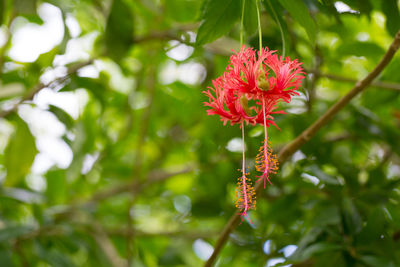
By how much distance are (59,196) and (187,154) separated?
33.4 inches

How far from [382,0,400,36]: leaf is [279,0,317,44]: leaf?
17.3 inches

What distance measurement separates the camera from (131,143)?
278 centimetres

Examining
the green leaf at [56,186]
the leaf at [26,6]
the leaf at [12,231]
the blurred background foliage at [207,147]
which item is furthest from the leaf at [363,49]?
the green leaf at [56,186]

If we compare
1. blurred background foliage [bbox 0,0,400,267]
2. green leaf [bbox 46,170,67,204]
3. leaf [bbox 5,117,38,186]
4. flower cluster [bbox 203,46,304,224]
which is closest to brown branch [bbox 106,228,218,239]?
blurred background foliage [bbox 0,0,400,267]

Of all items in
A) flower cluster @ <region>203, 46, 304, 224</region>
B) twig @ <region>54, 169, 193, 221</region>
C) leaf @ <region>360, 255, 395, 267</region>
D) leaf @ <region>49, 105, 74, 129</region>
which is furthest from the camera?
twig @ <region>54, 169, 193, 221</region>

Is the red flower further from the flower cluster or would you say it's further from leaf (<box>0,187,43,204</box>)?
leaf (<box>0,187,43,204</box>)

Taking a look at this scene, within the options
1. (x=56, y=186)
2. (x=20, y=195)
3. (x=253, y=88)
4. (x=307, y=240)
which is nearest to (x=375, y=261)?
(x=307, y=240)

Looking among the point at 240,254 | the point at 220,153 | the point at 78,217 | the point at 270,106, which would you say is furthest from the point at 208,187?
the point at 270,106

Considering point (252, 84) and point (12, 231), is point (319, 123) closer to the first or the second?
point (252, 84)

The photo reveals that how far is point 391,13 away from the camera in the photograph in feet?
4.26

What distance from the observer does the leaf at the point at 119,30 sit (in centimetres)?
168

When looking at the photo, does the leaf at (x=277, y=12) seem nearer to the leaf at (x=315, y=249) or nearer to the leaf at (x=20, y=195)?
the leaf at (x=315, y=249)

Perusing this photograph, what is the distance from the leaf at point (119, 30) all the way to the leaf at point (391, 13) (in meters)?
0.96

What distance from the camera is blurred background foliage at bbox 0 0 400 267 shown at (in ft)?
4.51
